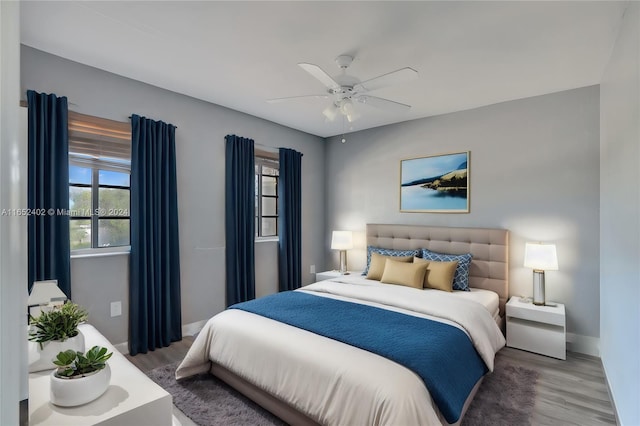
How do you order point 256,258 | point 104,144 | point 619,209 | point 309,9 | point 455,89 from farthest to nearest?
point 256,258 < point 455,89 < point 104,144 < point 619,209 < point 309,9

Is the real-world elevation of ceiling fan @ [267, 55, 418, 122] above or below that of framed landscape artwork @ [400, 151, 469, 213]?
above

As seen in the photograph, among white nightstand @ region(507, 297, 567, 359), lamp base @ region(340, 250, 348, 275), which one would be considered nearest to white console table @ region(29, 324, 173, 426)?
white nightstand @ region(507, 297, 567, 359)

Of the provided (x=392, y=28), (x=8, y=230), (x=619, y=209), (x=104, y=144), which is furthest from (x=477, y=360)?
(x=104, y=144)

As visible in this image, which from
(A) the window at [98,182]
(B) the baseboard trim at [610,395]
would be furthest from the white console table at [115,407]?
(B) the baseboard trim at [610,395]

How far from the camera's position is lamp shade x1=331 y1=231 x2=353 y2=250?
462 centimetres

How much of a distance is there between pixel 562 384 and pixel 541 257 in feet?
3.70

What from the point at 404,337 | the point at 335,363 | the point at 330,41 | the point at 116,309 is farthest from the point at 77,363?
the point at 330,41

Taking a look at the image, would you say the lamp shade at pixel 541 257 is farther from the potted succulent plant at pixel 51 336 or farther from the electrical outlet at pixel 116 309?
A: the electrical outlet at pixel 116 309

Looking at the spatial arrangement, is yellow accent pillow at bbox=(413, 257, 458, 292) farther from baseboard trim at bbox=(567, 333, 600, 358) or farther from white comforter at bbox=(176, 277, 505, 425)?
baseboard trim at bbox=(567, 333, 600, 358)

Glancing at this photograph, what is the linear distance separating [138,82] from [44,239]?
1673 mm

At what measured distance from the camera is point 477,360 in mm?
2264

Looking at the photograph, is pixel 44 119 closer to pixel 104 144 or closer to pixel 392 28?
pixel 104 144

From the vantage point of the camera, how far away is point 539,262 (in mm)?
3150

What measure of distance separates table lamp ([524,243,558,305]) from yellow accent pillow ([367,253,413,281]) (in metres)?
1.21
